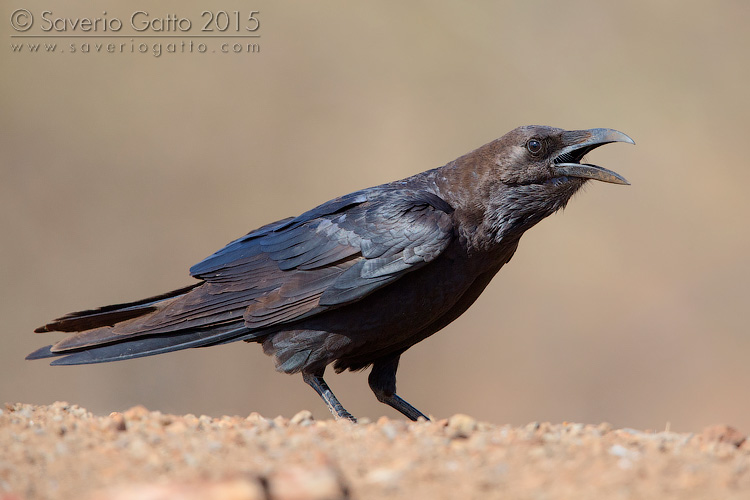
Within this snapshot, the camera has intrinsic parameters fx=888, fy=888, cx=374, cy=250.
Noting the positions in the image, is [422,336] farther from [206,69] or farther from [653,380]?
[206,69]

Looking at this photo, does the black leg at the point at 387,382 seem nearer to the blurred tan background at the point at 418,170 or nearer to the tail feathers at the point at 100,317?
the tail feathers at the point at 100,317

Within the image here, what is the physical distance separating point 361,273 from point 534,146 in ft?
5.57

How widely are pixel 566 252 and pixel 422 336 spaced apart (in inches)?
518

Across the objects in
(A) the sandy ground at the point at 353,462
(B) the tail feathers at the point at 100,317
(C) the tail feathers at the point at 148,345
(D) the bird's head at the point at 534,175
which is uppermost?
(D) the bird's head at the point at 534,175

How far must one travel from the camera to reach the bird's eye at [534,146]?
22.3 ft

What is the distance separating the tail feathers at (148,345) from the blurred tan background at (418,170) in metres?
10.1

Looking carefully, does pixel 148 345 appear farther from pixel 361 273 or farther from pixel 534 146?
pixel 534 146

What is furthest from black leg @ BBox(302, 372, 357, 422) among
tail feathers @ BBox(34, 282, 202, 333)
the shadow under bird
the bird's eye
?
the bird's eye

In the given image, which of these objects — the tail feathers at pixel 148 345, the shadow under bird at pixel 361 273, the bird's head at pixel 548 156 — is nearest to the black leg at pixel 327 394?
the shadow under bird at pixel 361 273

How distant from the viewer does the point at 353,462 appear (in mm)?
4129

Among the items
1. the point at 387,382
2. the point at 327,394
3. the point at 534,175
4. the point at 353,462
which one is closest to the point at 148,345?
the point at 327,394

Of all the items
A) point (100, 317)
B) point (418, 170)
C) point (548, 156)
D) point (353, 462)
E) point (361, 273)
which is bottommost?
point (353, 462)

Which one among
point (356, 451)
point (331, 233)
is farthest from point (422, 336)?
point (356, 451)

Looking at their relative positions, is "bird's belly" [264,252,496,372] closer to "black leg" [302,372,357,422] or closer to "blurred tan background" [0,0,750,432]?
"black leg" [302,372,357,422]
